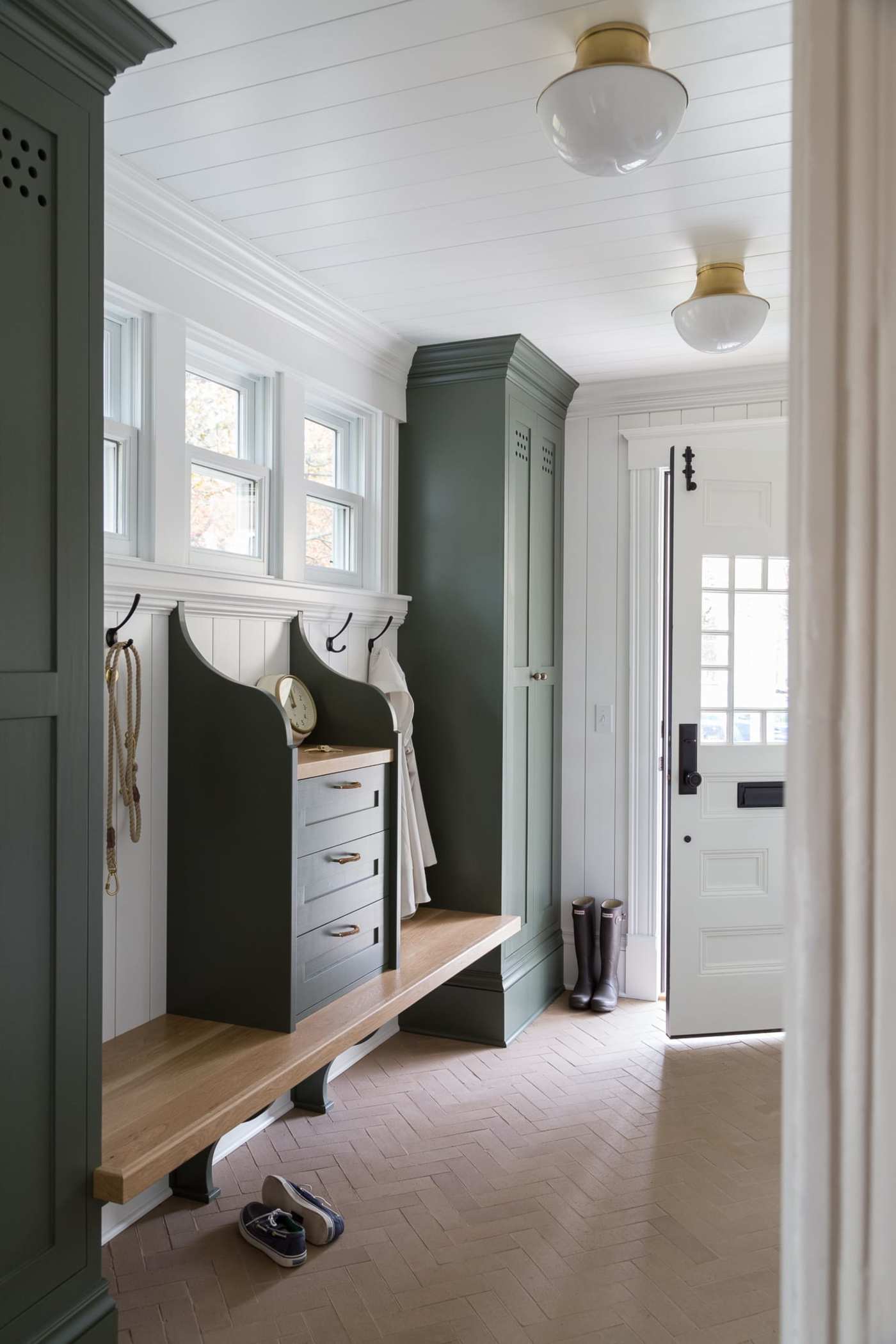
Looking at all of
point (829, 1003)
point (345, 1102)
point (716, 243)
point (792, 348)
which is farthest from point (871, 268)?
point (345, 1102)

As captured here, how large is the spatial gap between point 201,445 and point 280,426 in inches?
12.8

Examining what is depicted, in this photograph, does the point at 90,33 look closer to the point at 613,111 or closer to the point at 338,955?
the point at 613,111

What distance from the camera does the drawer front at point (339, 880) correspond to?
8.48 feet

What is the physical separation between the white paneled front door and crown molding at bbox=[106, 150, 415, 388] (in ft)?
Result: 4.25

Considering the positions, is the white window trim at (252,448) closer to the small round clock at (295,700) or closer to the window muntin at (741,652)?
the small round clock at (295,700)

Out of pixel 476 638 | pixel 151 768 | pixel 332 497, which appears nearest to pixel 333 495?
pixel 332 497

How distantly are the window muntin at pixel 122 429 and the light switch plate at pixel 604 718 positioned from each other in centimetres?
241

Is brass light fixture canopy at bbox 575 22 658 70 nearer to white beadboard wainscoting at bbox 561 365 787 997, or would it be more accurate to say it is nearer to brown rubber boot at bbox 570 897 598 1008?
white beadboard wainscoting at bbox 561 365 787 997

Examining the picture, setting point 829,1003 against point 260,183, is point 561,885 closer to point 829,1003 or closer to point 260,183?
point 260,183

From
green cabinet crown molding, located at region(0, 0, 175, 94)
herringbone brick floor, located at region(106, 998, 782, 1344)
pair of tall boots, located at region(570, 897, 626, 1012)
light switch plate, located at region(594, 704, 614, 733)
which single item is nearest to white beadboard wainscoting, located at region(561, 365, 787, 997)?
light switch plate, located at region(594, 704, 614, 733)

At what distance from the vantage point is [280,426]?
10.5 feet

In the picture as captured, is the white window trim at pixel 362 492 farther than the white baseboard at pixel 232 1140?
Yes

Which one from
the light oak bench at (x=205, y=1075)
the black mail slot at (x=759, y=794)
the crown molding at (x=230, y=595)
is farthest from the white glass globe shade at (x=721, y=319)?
the light oak bench at (x=205, y=1075)

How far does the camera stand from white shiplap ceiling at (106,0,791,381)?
6.02ft
